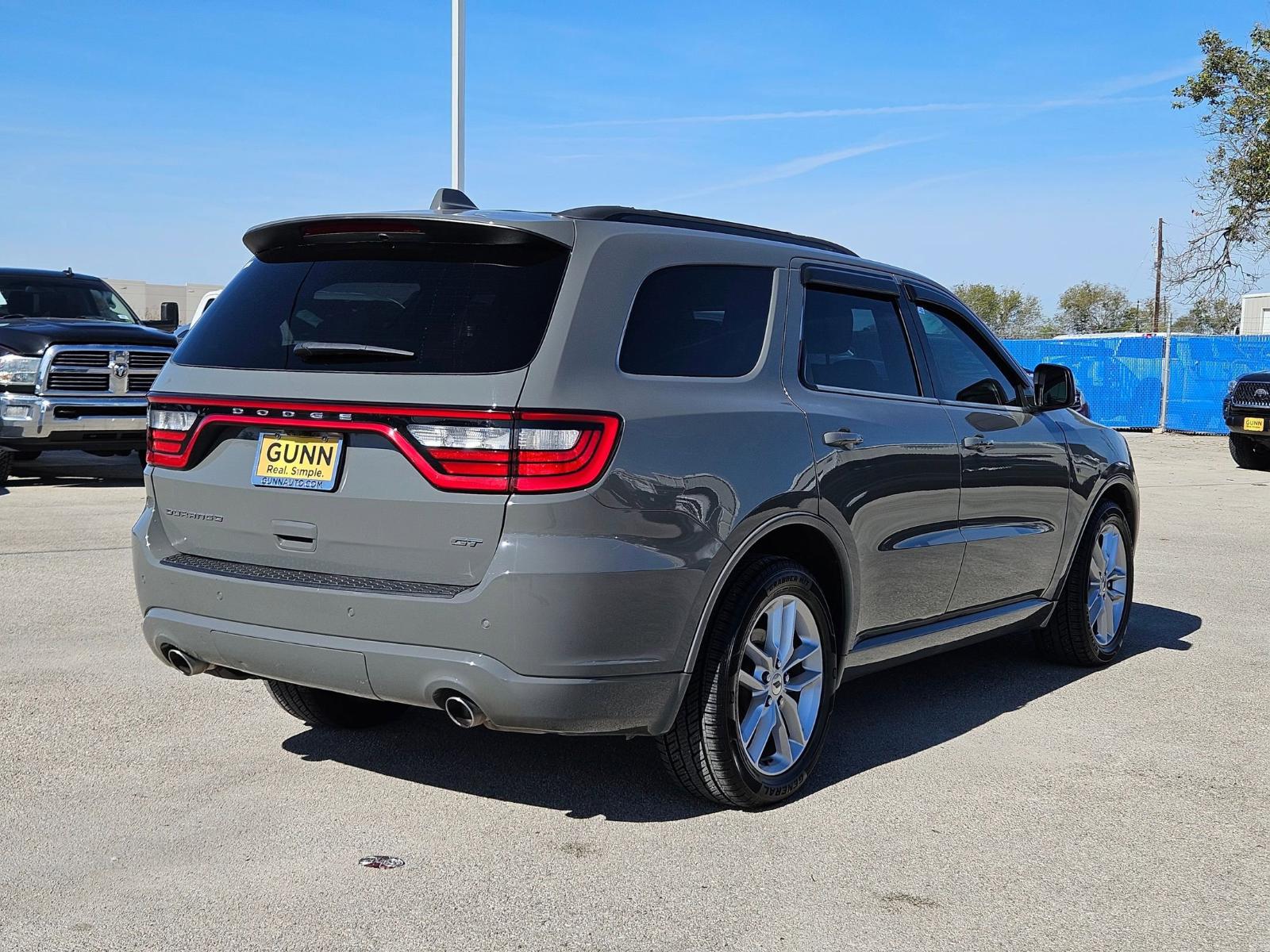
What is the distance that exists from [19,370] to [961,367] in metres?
10.2

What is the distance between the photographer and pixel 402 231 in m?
4.08

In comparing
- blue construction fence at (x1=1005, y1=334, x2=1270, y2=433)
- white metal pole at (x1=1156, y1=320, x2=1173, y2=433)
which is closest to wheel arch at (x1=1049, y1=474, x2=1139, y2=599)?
blue construction fence at (x1=1005, y1=334, x2=1270, y2=433)

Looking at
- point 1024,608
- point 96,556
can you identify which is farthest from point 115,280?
point 1024,608

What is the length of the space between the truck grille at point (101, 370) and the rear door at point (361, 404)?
950cm

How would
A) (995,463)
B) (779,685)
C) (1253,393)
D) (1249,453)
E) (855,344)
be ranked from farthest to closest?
(1249,453) < (1253,393) < (995,463) < (855,344) < (779,685)

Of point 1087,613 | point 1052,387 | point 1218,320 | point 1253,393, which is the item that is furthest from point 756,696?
point 1218,320

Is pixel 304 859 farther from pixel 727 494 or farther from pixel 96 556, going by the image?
pixel 96 556

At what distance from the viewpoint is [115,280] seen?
67.8 metres

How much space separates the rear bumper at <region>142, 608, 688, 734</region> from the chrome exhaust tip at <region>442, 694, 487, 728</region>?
0.03m

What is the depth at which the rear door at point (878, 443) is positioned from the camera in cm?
469

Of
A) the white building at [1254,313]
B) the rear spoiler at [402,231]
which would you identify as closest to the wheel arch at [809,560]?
the rear spoiler at [402,231]

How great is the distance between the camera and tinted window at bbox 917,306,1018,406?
18.4ft

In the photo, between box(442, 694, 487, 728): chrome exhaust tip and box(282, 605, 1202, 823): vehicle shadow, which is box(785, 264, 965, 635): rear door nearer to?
box(282, 605, 1202, 823): vehicle shadow

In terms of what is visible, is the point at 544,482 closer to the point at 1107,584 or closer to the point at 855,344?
the point at 855,344
